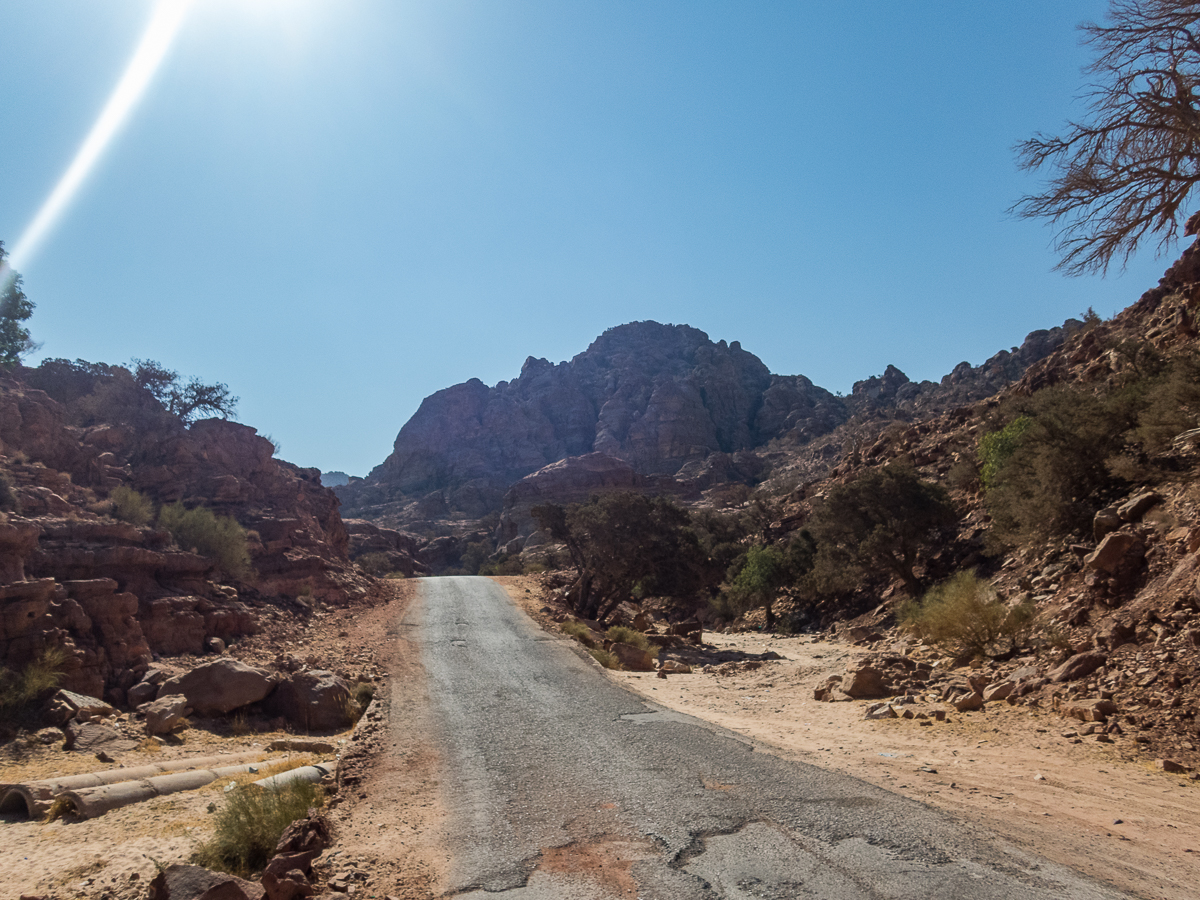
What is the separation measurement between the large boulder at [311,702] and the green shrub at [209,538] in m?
8.84

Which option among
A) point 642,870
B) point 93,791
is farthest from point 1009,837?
point 93,791

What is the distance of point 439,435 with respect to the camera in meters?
148

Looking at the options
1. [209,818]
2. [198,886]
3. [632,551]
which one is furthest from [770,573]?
[198,886]

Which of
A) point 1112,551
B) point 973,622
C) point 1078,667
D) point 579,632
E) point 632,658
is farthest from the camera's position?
point 579,632

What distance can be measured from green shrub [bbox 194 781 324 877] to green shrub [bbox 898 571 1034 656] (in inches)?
458

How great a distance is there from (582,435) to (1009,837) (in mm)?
141787

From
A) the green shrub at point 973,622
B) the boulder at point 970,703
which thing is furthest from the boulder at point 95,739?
the green shrub at point 973,622

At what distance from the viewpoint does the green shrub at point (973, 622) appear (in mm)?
11969

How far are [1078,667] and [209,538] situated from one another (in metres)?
22.5

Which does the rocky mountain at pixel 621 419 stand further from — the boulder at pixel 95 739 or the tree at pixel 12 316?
the boulder at pixel 95 739

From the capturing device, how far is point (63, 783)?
855 cm

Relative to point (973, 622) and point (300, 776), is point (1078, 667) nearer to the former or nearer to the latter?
point (973, 622)

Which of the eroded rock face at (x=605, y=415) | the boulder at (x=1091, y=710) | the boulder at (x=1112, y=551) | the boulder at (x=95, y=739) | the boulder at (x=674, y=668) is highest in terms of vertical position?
the eroded rock face at (x=605, y=415)

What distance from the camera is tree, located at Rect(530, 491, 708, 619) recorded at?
28.2 metres
